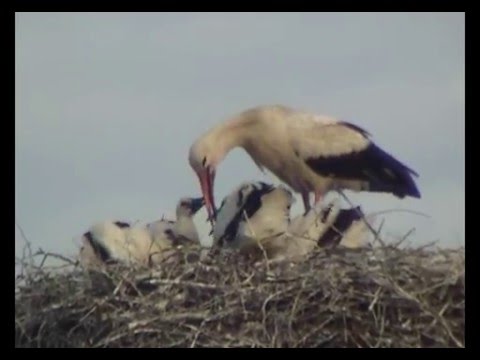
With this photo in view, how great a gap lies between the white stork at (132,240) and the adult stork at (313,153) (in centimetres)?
128

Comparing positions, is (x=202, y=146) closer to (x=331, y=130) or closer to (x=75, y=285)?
(x=331, y=130)

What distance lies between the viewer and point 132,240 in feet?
23.6

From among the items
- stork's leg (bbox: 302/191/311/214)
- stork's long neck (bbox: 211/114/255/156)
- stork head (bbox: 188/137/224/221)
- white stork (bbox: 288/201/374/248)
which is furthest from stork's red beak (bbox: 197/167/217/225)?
white stork (bbox: 288/201/374/248)

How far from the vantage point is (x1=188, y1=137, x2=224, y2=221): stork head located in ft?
27.9

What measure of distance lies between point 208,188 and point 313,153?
1.96ft

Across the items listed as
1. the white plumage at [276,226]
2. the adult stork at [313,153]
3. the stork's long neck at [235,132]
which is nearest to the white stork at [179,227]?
the white plumage at [276,226]

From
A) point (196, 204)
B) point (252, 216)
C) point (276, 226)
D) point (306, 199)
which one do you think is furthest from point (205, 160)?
point (276, 226)

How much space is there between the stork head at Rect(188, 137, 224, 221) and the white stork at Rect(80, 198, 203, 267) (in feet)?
3.42

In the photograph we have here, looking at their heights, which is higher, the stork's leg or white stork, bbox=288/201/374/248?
the stork's leg

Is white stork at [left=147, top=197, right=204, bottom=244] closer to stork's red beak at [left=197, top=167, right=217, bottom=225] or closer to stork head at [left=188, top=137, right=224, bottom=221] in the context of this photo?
stork's red beak at [left=197, top=167, right=217, bottom=225]

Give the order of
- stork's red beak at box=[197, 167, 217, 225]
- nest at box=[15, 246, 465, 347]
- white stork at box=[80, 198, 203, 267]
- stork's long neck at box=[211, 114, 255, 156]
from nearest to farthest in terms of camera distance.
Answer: nest at box=[15, 246, 465, 347]
white stork at box=[80, 198, 203, 267]
stork's red beak at box=[197, 167, 217, 225]
stork's long neck at box=[211, 114, 255, 156]

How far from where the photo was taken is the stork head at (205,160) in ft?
27.9

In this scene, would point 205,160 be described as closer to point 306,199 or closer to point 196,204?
point 306,199

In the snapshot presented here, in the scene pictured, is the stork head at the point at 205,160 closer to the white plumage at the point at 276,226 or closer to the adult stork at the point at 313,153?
the adult stork at the point at 313,153
